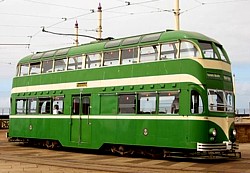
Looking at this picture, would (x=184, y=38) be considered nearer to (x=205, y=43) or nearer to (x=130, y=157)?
(x=205, y=43)

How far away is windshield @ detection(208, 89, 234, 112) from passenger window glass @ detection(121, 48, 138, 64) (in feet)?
11.3

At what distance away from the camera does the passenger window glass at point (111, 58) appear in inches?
734

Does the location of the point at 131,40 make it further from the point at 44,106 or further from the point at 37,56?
the point at 37,56

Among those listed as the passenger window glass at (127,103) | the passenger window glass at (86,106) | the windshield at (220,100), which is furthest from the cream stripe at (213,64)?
the passenger window glass at (86,106)

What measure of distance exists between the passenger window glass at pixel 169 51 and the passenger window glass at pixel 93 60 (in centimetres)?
354

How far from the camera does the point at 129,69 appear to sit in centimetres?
1794

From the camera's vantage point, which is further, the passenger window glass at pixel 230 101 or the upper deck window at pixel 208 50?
the passenger window glass at pixel 230 101

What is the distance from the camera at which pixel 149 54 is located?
1739 centimetres

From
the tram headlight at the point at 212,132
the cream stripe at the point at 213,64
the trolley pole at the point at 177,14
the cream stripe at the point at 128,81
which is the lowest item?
the tram headlight at the point at 212,132

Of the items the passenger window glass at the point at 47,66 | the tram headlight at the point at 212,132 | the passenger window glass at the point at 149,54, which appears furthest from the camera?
the passenger window glass at the point at 47,66

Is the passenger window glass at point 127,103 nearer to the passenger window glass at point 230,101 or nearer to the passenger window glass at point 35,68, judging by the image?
the passenger window glass at point 230,101

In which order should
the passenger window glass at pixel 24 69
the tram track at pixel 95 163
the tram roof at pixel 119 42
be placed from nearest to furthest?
the tram track at pixel 95 163
the tram roof at pixel 119 42
the passenger window glass at pixel 24 69

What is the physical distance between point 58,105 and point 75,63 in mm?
2123

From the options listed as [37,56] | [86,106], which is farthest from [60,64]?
[86,106]
